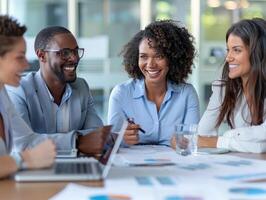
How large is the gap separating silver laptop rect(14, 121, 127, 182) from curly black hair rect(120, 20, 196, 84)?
129 centimetres

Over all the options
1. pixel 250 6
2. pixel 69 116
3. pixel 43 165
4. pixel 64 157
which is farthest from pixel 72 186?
pixel 250 6

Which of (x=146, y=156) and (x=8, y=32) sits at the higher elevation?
(x=8, y=32)

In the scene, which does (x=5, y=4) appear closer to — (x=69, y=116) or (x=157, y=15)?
(x=157, y=15)

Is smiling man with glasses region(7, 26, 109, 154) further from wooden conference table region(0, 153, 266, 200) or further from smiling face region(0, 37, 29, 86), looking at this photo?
wooden conference table region(0, 153, 266, 200)

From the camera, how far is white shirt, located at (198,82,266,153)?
220cm

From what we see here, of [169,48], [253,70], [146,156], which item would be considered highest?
[169,48]

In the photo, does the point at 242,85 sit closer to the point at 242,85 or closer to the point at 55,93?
the point at 242,85

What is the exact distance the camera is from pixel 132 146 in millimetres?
2352

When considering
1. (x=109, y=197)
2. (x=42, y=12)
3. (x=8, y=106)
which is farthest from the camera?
(x=42, y=12)

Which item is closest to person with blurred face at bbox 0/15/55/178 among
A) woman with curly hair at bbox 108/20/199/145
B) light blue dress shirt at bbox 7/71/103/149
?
light blue dress shirt at bbox 7/71/103/149

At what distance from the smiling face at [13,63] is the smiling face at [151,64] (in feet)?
3.99

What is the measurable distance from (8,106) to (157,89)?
1.20 meters

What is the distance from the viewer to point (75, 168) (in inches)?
65.2

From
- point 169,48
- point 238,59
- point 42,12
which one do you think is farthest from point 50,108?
point 42,12
